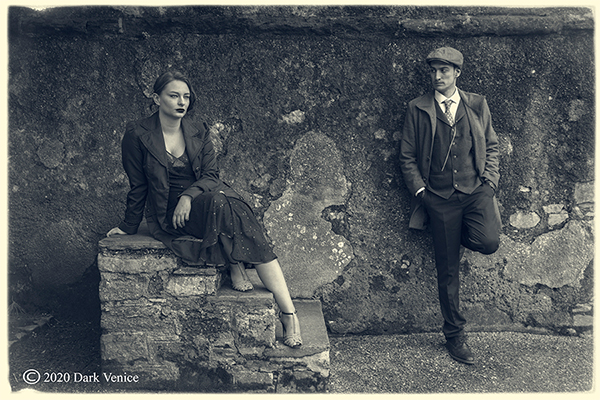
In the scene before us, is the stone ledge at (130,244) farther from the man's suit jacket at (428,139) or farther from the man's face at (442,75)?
the man's face at (442,75)

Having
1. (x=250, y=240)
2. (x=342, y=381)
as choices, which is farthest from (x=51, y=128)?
(x=342, y=381)

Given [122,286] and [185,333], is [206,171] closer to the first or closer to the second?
[122,286]

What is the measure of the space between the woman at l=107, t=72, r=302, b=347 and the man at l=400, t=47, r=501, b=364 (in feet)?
3.64

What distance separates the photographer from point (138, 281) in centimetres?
355

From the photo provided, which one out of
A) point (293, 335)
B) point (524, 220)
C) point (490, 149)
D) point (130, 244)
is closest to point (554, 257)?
point (524, 220)

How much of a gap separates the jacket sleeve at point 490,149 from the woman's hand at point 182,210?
1913 mm

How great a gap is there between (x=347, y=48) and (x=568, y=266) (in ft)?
7.24

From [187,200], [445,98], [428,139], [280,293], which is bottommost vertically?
[280,293]

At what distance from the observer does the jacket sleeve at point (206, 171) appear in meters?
3.58

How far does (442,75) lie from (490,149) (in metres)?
0.60

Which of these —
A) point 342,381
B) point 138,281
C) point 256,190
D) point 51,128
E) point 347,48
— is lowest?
point 342,381

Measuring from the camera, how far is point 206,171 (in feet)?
12.0

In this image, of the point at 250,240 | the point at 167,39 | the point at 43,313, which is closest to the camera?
the point at 250,240

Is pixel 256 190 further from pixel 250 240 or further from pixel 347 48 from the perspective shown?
pixel 347 48
